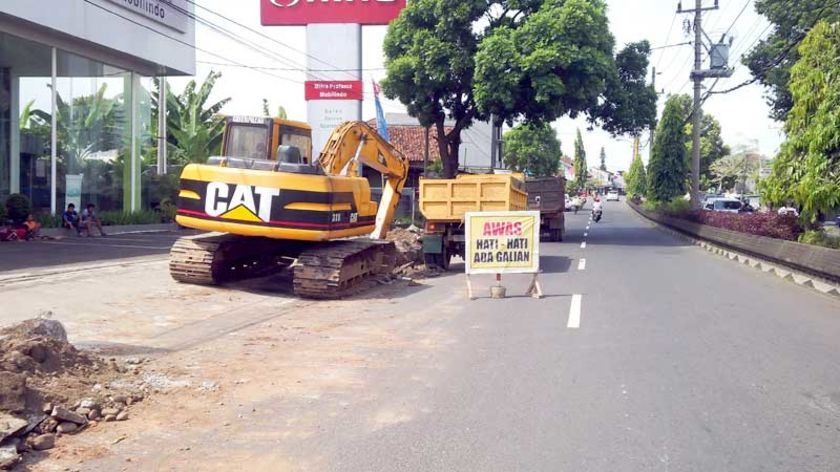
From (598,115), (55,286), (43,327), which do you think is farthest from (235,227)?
(598,115)

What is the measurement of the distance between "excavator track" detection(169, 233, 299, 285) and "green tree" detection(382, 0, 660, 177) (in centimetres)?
1368

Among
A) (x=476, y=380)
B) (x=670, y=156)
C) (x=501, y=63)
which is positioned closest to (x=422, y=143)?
(x=670, y=156)

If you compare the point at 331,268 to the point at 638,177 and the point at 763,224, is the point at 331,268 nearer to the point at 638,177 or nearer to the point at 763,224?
the point at 763,224

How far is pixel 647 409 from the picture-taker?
21.6 ft

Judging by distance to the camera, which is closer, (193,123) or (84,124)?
(84,124)

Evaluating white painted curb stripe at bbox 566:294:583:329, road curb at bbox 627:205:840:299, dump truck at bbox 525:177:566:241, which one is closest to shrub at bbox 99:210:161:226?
dump truck at bbox 525:177:566:241

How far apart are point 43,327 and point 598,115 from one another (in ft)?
89.4

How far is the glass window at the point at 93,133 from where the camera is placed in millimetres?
25656

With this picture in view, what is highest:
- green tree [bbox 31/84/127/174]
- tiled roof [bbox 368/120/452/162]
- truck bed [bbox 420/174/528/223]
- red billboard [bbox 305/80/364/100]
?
red billboard [bbox 305/80/364/100]

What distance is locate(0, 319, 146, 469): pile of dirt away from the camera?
5.56m

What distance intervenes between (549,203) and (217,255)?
1738 cm

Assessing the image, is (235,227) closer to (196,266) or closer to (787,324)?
(196,266)

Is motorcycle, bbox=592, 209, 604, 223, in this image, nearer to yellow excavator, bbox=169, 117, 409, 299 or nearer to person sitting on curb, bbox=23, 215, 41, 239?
person sitting on curb, bbox=23, 215, 41, 239

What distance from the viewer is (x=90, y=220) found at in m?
24.8
